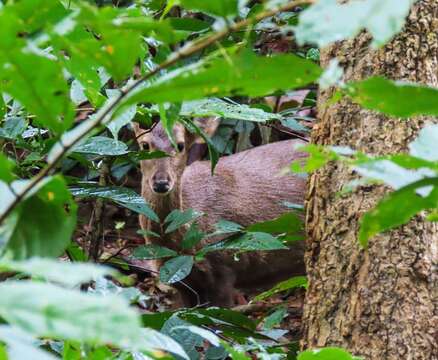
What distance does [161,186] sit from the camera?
5.05 m

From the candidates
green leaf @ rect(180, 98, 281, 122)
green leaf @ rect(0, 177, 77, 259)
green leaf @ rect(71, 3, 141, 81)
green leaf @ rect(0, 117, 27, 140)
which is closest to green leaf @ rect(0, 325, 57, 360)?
green leaf @ rect(0, 177, 77, 259)

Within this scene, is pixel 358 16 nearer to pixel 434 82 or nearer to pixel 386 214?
pixel 386 214

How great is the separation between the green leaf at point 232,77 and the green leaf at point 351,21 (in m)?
0.08

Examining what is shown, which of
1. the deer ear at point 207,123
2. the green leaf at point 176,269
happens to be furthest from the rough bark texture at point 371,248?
the deer ear at point 207,123

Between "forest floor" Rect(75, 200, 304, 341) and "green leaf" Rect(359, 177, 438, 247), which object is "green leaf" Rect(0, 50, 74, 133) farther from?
"forest floor" Rect(75, 200, 304, 341)

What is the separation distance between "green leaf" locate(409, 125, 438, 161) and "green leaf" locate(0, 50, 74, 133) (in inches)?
13.5

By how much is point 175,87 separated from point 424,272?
1.05 metres

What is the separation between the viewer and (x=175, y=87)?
0.77 m

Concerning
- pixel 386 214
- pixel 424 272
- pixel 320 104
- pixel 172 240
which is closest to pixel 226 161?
pixel 172 240

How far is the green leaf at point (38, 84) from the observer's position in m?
0.76

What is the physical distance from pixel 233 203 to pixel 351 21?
5.19 m

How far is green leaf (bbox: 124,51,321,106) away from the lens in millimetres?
763

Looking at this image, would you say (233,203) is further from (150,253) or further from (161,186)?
(150,253)

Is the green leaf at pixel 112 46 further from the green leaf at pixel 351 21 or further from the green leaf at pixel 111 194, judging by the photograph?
the green leaf at pixel 111 194
